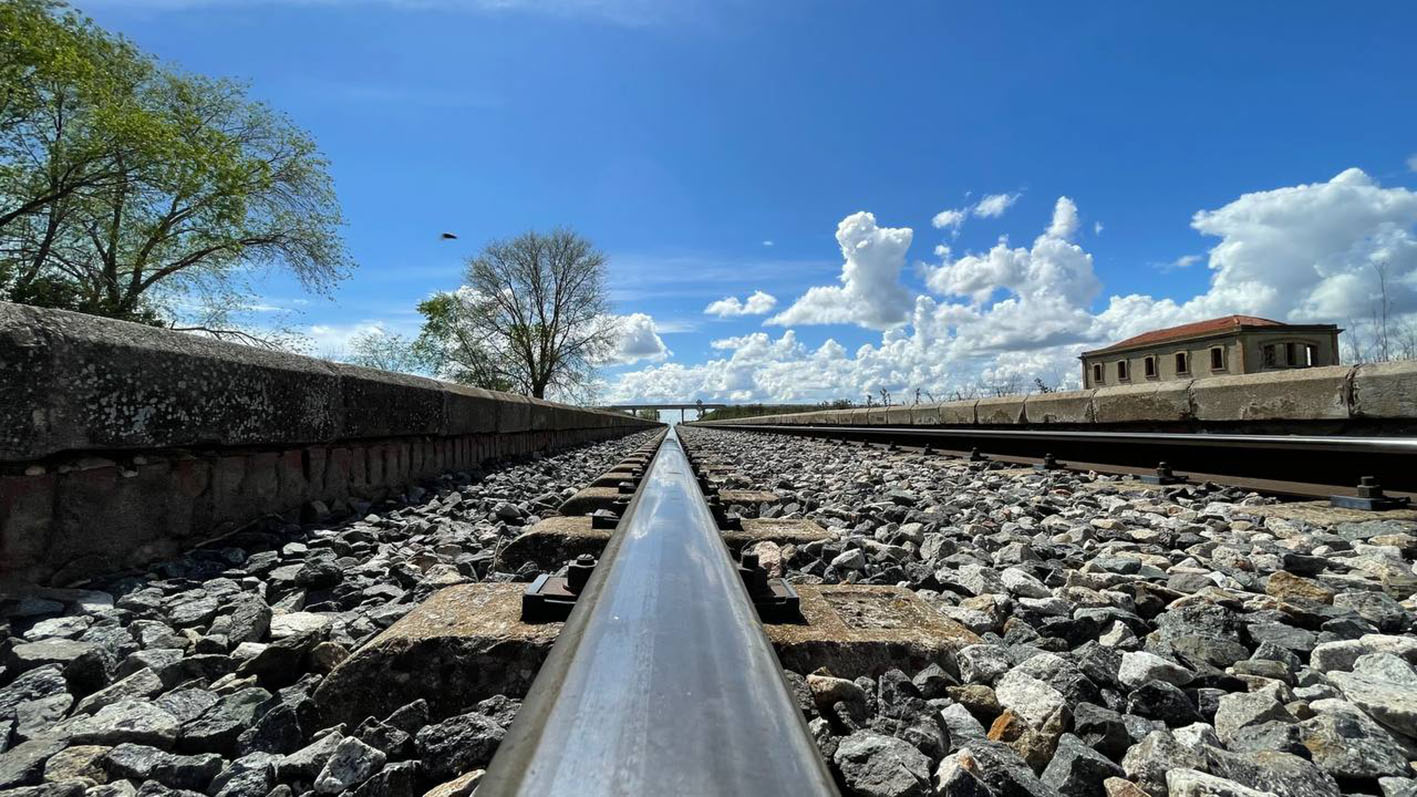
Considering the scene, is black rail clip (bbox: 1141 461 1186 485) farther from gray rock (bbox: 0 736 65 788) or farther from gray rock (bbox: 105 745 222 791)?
gray rock (bbox: 0 736 65 788)

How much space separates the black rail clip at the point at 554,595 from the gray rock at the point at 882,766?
0.61 metres

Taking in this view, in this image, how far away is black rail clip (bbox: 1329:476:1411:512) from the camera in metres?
3.04

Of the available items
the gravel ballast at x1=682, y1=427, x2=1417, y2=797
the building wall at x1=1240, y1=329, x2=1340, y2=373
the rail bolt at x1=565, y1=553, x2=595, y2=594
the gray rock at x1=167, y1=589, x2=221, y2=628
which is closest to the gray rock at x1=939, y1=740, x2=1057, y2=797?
the gravel ballast at x1=682, y1=427, x2=1417, y2=797

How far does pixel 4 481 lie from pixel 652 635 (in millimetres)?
1844

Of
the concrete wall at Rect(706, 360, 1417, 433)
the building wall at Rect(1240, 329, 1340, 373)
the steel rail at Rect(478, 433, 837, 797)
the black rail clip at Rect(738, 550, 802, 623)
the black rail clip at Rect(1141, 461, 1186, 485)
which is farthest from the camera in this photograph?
the building wall at Rect(1240, 329, 1340, 373)

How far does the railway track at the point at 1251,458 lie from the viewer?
10.6 ft

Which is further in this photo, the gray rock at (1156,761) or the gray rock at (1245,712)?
the gray rock at (1245,712)

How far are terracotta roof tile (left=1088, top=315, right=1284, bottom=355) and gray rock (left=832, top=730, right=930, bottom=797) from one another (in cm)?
5682

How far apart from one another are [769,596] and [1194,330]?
65.9 m

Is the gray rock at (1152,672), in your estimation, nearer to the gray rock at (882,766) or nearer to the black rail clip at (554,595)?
the gray rock at (882,766)

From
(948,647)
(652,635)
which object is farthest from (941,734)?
(652,635)

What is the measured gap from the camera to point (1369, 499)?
9.98 ft

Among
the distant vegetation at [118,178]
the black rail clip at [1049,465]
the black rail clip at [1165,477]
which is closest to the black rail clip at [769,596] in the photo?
the black rail clip at [1165,477]

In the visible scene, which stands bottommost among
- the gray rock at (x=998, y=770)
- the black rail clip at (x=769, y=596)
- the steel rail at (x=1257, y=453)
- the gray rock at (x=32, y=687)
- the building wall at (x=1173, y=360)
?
the gray rock at (x=998, y=770)
